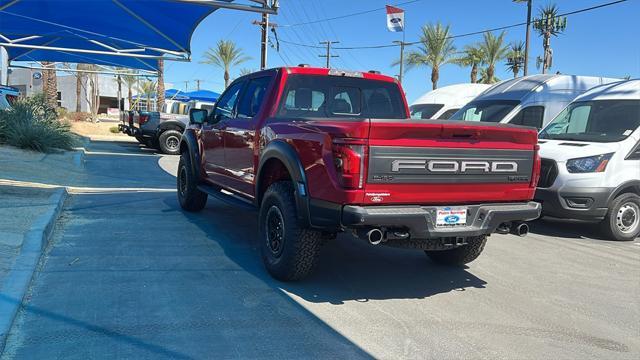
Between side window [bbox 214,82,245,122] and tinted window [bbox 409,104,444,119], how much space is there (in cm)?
922

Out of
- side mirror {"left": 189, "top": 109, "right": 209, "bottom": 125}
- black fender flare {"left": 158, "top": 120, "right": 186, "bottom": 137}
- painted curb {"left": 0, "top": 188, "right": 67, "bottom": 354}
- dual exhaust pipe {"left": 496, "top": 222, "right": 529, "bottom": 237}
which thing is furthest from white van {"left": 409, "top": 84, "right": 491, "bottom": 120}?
painted curb {"left": 0, "top": 188, "right": 67, "bottom": 354}

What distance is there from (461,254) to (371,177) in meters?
2.12

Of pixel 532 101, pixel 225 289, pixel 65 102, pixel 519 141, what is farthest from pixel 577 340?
pixel 65 102

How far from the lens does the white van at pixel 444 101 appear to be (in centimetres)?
1560

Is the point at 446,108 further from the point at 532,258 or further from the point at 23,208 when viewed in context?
the point at 23,208

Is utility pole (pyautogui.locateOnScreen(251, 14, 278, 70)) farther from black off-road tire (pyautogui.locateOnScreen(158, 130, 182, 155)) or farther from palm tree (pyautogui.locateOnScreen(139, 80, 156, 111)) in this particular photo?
palm tree (pyautogui.locateOnScreen(139, 80, 156, 111))

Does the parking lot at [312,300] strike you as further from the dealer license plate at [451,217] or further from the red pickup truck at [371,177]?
the dealer license plate at [451,217]

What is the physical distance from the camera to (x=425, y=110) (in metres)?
16.4

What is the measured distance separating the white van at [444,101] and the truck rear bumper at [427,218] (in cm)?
1102

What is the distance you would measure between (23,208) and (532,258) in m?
6.39

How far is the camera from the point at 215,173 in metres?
6.95

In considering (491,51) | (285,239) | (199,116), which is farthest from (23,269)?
(491,51)

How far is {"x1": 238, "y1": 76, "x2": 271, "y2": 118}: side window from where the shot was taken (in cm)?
596

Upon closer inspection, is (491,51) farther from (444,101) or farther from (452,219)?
(452,219)
